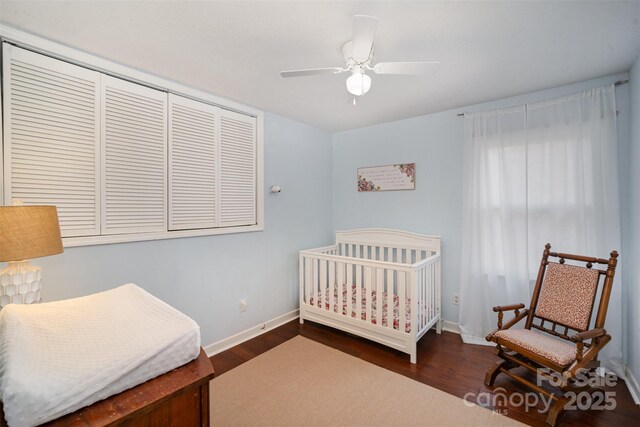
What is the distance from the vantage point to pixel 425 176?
319 cm

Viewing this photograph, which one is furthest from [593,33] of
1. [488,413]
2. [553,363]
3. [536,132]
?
[488,413]

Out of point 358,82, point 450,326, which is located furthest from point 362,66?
point 450,326

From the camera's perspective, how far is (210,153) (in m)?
2.60

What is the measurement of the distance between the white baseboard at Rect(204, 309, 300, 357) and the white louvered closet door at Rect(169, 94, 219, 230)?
3.70 feet

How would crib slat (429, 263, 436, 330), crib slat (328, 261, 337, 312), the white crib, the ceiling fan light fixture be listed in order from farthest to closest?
crib slat (328, 261, 337, 312)
crib slat (429, 263, 436, 330)
the white crib
the ceiling fan light fixture

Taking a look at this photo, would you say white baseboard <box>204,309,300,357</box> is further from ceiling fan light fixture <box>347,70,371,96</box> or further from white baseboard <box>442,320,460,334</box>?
ceiling fan light fixture <box>347,70,371,96</box>

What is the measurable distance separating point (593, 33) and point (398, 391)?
8.74 feet

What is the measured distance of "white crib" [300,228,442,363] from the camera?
2.46 meters

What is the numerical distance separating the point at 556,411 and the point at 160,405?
7.34ft

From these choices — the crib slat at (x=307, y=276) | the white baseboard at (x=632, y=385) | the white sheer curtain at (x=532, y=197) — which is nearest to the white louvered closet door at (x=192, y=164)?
the crib slat at (x=307, y=276)

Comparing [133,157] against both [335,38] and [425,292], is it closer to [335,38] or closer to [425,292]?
[335,38]

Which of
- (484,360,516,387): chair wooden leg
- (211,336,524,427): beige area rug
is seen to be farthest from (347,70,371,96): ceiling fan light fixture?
(484,360,516,387): chair wooden leg

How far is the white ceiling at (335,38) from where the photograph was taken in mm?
1479

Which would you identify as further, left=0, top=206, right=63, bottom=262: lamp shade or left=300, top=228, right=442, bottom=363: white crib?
left=300, top=228, right=442, bottom=363: white crib
